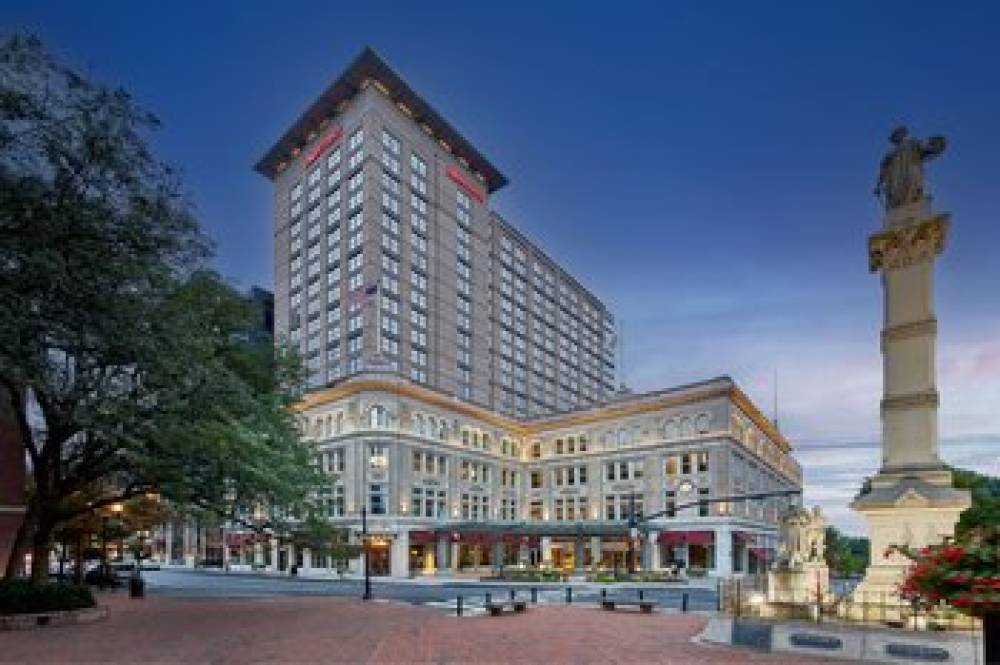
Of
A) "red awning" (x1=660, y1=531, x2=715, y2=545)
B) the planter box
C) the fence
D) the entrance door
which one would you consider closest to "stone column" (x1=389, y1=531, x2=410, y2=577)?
the entrance door

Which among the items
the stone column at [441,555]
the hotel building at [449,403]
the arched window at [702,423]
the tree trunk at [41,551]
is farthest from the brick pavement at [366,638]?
the arched window at [702,423]

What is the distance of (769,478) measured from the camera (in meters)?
101

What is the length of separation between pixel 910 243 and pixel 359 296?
8247 cm

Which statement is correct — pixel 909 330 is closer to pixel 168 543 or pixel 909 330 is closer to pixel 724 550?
pixel 724 550

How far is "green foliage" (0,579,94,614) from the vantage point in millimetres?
24750

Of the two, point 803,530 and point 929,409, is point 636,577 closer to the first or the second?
point 803,530

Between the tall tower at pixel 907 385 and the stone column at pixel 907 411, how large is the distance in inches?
0.9

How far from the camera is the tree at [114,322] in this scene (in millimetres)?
17547

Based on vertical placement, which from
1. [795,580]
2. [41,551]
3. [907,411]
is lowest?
[41,551]

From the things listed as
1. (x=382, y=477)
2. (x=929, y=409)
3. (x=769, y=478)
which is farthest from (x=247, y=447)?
(x=769, y=478)

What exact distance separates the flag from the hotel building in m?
0.24

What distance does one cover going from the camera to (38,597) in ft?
84.2

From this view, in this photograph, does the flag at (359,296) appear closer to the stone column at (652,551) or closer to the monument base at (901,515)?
the stone column at (652,551)

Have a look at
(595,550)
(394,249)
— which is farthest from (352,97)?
(595,550)
